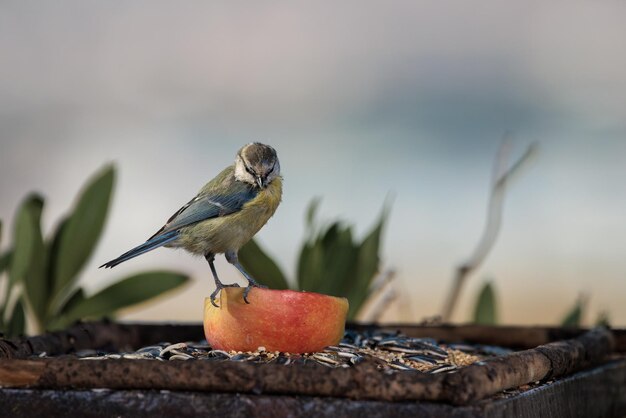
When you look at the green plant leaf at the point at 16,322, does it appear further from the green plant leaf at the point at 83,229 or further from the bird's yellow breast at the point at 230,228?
the bird's yellow breast at the point at 230,228

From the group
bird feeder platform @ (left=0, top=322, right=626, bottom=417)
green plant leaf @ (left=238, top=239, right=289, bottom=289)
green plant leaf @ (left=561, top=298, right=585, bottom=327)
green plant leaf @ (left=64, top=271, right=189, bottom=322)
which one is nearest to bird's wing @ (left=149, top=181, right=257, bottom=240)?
bird feeder platform @ (left=0, top=322, right=626, bottom=417)

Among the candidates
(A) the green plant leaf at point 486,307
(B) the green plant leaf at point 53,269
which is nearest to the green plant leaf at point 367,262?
(A) the green plant leaf at point 486,307

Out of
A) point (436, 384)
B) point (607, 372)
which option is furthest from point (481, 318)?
point (436, 384)

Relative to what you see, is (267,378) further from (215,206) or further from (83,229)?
(83,229)

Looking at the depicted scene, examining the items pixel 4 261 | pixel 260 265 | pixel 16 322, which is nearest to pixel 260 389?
pixel 260 265

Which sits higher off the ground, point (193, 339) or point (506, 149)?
point (506, 149)

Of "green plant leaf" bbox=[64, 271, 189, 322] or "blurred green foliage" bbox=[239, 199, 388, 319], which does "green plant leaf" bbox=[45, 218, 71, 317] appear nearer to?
"green plant leaf" bbox=[64, 271, 189, 322]

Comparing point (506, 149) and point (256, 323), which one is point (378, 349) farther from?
point (506, 149)
